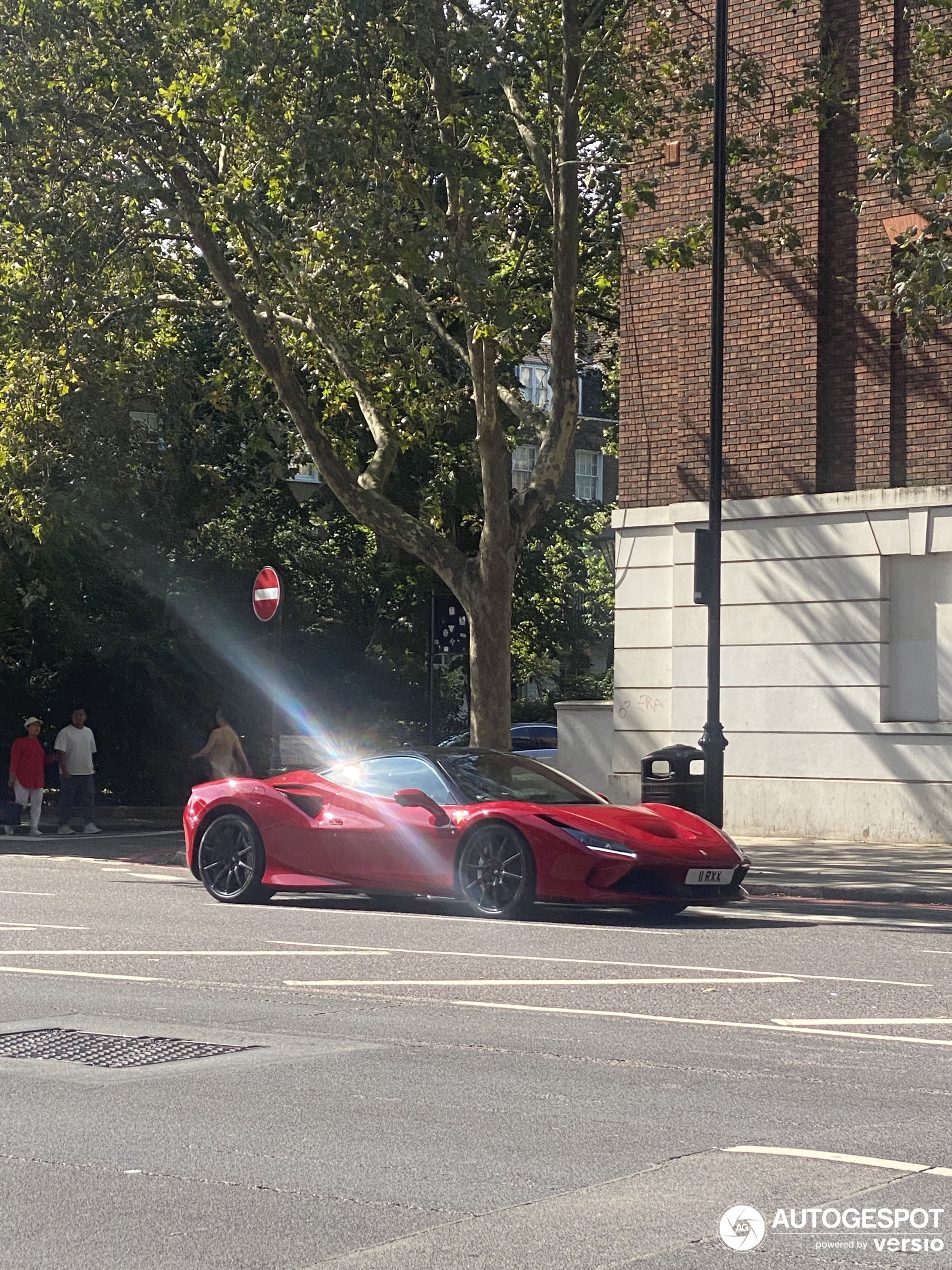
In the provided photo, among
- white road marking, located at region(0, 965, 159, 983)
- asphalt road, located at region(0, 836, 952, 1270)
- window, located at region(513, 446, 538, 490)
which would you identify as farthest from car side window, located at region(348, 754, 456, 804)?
window, located at region(513, 446, 538, 490)

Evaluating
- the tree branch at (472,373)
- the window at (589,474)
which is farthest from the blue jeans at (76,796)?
the window at (589,474)

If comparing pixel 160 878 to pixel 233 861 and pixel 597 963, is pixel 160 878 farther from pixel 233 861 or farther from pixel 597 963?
pixel 597 963

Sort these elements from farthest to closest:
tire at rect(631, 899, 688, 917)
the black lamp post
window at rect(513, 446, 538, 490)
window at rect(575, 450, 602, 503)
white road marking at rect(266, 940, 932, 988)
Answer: window at rect(575, 450, 602, 503), window at rect(513, 446, 538, 490), the black lamp post, tire at rect(631, 899, 688, 917), white road marking at rect(266, 940, 932, 988)

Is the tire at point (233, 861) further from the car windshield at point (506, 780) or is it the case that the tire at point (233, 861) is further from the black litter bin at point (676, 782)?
the black litter bin at point (676, 782)

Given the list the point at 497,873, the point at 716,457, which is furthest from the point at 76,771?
the point at 497,873

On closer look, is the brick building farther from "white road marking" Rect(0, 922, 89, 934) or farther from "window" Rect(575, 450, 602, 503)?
"window" Rect(575, 450, 602, 503)

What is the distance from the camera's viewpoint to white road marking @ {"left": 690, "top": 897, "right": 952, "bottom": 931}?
1306 centimetres

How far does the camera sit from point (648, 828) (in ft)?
42.6

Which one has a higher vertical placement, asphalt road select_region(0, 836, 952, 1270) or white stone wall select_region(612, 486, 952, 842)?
white stone wall select_region(612, 486, 952, 842)

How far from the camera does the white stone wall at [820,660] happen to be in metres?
20.7

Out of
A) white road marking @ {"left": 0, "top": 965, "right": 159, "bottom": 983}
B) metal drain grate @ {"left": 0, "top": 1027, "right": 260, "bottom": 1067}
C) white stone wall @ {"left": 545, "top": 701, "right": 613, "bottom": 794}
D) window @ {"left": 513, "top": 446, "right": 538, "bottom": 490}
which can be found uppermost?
window @ {"left": 513, "top": 446, "right": 538, "bottom": 490}

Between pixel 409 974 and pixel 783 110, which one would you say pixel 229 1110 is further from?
pixel 783 110

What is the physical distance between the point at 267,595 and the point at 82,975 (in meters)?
10.6

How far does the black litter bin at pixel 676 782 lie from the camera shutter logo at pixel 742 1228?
13.2 m
